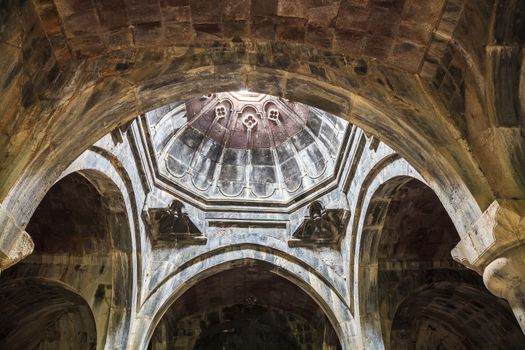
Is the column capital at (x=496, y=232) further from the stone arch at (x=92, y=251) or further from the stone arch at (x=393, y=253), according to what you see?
the stone arch at (x=92, y=251)

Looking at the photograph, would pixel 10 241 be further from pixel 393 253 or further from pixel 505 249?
pixel 393 253

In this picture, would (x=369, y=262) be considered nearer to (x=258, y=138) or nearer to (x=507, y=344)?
(x=507, y=344)

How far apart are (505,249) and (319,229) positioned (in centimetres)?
653

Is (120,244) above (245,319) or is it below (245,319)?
above

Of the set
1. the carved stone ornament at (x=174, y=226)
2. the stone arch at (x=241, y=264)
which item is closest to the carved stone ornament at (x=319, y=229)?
the stone arch at (x=241, y=264)

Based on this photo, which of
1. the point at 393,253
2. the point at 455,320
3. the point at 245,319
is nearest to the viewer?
the point at 393,253

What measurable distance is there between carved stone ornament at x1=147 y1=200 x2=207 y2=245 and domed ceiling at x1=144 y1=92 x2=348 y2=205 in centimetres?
72

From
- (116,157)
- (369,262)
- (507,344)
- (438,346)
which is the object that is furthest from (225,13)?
(438,346)

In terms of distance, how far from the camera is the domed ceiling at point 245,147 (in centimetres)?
1012

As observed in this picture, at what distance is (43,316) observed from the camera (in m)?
9.98

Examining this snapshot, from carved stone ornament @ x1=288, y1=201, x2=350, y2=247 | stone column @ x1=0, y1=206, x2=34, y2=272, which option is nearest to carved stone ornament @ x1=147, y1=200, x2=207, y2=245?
carved stone ornament @ x1=288, y1=201, x2=350, y2=247

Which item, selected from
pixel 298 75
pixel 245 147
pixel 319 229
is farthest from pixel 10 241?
pixel 245 147

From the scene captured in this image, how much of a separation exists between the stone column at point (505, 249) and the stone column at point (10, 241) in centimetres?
337

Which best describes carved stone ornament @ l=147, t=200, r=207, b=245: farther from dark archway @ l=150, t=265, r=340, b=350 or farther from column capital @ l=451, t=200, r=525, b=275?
column capital @ l=451, t=200, r=525, b=275
